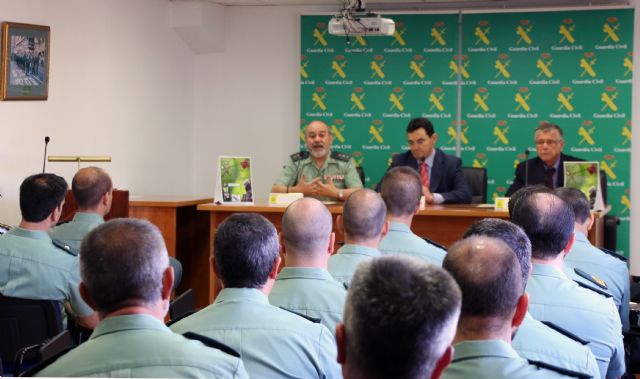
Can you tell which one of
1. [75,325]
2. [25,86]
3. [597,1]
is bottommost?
[75,325]

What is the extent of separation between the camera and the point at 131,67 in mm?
7750

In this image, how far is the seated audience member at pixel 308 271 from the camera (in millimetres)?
2623

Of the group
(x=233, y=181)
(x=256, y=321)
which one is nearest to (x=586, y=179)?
(x=233, y=181)

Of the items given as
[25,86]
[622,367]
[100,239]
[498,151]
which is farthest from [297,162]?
[100,239]

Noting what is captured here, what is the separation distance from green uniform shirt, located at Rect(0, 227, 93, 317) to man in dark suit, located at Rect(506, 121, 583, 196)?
11.7ft

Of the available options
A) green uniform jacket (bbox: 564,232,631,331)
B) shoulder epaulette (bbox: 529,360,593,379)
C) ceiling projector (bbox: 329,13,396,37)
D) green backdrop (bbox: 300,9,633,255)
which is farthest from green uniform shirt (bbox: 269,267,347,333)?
green backdrop (bbox: 300,9,633,255)

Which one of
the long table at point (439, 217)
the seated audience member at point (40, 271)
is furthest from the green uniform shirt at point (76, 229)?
the long table at point (439, 217)

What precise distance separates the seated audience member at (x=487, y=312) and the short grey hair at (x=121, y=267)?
0.63 metres

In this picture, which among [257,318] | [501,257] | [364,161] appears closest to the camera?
[501,257]

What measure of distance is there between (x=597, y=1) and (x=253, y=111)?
369 cm

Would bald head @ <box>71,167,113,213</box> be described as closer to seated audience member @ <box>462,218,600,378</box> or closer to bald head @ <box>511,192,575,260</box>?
bald head @ <box>511,192,575,260</box>

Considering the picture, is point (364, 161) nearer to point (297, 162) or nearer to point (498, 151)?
point (498, 151)

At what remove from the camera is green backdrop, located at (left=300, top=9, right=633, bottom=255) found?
7906mm

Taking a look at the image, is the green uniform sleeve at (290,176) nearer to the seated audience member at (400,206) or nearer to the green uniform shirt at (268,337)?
the seated audience member at (400,206)
